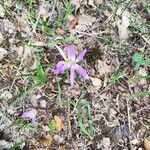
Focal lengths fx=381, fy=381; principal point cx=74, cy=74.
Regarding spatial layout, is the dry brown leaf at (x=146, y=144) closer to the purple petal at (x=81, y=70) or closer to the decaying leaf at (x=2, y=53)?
the purple petal at (x=81, y=70)

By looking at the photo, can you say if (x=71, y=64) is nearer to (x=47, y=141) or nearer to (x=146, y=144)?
(x=47, y=141)

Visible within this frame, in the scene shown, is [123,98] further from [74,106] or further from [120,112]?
[74,106]

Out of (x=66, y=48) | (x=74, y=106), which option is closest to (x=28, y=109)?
(x=74, y=106)

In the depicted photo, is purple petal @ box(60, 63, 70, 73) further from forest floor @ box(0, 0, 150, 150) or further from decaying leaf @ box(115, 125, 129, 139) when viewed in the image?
decaying leaf @ box(115, 125, 129, 139)

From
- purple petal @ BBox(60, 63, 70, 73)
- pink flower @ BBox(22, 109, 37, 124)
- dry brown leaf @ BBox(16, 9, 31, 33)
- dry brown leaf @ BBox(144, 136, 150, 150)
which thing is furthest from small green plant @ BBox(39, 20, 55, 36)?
dry brown leaf @ BBox(144, 136, 150, 150)

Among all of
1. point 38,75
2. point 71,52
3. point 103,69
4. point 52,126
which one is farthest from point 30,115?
point 103,69
